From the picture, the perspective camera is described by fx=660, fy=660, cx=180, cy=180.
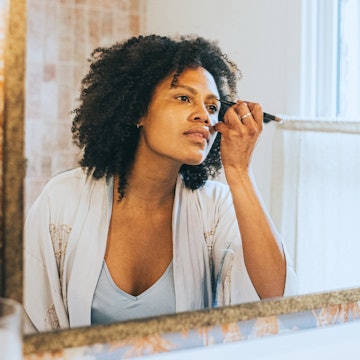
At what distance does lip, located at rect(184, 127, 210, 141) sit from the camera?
3.26 ft

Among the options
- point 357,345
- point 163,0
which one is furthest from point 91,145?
point 357,345

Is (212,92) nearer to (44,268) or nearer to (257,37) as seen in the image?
(257,37)

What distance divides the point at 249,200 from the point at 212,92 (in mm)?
186

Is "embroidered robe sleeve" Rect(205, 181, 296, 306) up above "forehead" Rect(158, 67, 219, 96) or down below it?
below

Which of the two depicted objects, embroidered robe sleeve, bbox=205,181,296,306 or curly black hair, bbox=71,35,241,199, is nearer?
curly black hair, bbox=71,35,241,199

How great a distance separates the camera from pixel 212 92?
1.00 m

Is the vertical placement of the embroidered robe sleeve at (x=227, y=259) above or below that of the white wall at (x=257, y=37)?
below

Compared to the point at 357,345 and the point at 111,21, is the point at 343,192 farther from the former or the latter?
the point at 111,21

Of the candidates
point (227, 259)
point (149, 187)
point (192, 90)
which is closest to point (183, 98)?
point (192, 90)

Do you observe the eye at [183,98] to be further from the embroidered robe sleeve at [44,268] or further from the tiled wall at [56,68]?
the embroidered robe sleeve at [44,268]

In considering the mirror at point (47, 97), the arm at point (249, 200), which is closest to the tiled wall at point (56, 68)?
the mirror at point (47, 97)

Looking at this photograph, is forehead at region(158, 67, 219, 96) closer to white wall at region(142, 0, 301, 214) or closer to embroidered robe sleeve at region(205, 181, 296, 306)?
white wall at region(142, 0, 301, 214)

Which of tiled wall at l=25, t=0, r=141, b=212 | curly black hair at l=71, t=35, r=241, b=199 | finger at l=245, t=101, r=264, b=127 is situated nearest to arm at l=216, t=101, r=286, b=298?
finger at l=245, t=101, r=264, b=127

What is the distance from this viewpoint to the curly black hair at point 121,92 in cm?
90
